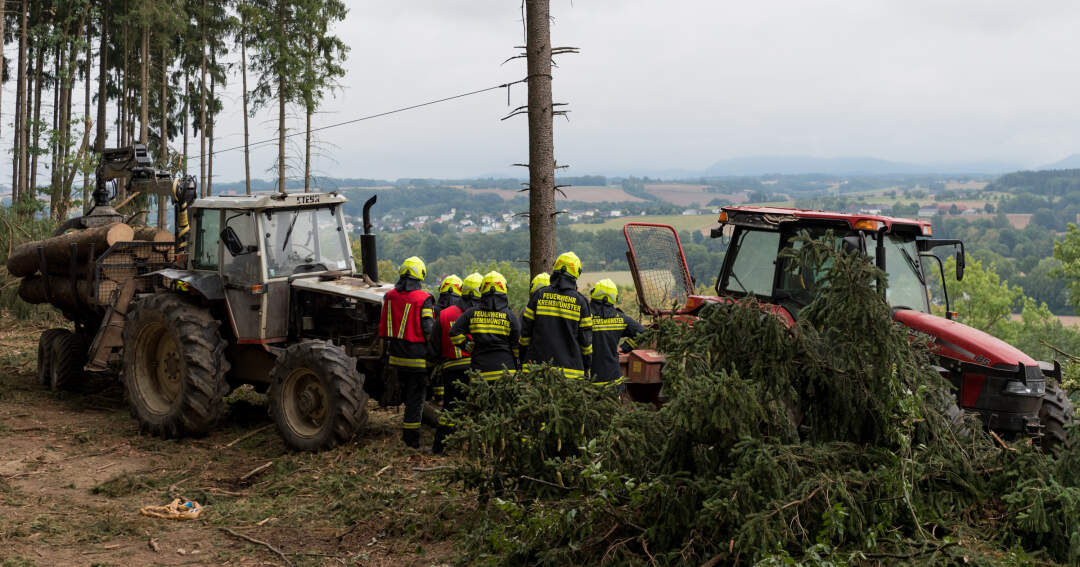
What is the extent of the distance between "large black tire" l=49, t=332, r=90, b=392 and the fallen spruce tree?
26.9ft

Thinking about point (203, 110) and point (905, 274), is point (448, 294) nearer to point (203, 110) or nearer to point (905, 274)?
point (905, 274)

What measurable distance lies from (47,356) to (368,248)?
17.6 feet

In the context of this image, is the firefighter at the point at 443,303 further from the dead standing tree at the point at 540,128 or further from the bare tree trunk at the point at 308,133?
the bare tree trunk at the point at 308,133

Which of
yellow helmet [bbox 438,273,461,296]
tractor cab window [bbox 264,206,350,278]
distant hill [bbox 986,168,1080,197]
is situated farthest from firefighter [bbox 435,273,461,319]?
distant hill [bbox 986,168,1080,197]

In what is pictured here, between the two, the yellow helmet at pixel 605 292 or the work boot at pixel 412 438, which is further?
the work boot at pixel 412 438

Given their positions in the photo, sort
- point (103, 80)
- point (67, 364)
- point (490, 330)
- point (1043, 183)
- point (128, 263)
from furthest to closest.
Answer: point (1043, 183)
point (103, 80)
point (67, 364)
point (128, 263)
point (490, 330)

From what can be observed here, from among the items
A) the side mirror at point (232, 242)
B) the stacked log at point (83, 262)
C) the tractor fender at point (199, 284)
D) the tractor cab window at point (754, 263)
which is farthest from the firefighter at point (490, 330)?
the stacked log at point (83, 262)

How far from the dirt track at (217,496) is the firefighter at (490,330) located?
1062 millimetres

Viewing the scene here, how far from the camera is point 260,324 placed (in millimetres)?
9359

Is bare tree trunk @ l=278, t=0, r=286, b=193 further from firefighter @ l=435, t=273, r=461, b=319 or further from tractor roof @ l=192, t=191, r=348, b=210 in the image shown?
firefighter @ l=435, t=273, r=461, b=319

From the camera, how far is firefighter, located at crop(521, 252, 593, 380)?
25.0 ft

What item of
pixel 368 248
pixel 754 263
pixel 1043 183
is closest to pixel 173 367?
pixel 368 248

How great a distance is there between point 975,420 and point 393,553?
3.75 meters

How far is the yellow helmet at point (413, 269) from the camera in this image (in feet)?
27.6
